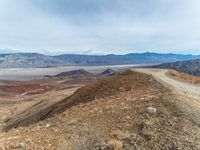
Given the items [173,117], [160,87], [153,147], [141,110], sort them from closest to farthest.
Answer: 1. [153,147]
2. [173,117]
3. [141,110]
4. [160,87]

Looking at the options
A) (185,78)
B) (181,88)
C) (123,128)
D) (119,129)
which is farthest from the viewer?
(185,78)

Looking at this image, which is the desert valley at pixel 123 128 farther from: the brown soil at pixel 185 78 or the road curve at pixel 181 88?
the brown soil at pixel 185 78

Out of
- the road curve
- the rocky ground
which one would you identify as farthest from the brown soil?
the rocky ground

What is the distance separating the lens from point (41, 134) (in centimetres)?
1709

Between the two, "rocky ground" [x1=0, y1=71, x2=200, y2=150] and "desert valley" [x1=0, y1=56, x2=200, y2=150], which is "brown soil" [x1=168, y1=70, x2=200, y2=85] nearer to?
"desert valley" [x1=0, y1=56, x2=200, y2=150]

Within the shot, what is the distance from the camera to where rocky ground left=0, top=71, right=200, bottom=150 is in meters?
15.6

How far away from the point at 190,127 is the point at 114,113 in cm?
421

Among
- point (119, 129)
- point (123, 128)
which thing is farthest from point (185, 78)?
point (119, 129)

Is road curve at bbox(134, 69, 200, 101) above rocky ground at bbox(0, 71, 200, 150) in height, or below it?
above

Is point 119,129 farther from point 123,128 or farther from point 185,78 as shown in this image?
point 185,78

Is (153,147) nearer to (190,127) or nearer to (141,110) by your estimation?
(190,127)

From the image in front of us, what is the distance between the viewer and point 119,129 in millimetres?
17031

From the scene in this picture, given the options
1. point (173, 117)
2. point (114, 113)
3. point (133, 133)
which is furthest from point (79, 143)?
point (173, 117)

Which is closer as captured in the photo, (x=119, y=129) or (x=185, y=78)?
(x=119, y=129)
